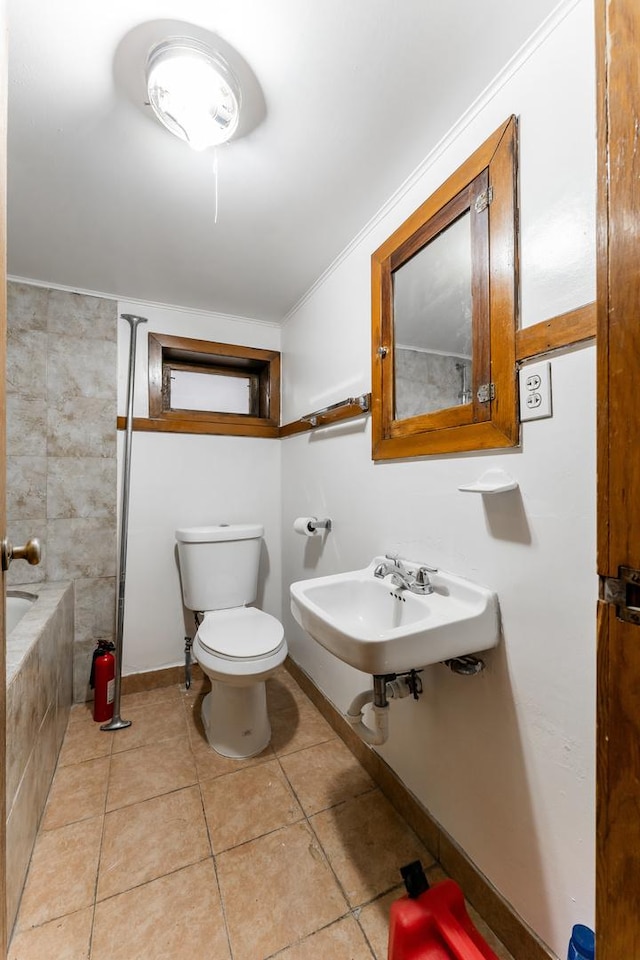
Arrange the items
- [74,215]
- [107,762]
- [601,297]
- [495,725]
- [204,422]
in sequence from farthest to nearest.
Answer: [204,422] → [107,762] → [74,215] → [495,725] → [601,297]

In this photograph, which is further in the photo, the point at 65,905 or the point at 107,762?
the point at 107,762

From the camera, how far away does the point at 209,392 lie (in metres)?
2.32

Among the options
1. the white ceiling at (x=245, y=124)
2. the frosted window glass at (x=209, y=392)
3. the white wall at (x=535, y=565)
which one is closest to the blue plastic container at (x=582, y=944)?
the white wall at (x=535, y=565)

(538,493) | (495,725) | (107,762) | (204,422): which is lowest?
(107,762)

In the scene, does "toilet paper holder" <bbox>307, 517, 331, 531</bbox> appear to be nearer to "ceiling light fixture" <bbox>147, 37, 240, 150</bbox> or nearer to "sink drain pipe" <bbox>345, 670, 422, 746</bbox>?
"sink drain pipe" <bbox>345, 670, 422, 746</bbox>

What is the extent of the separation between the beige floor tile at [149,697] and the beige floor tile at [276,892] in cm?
98

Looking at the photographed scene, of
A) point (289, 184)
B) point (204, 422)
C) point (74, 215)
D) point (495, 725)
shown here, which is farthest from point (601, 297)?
point (204, 422)

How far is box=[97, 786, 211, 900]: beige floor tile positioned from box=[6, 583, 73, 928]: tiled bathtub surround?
0.71 ft

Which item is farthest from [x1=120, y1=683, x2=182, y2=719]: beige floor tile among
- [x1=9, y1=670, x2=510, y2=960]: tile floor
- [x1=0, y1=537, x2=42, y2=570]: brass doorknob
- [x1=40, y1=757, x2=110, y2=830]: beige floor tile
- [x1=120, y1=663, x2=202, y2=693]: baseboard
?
[x1=0, y1=537, x2=42, y2=570]: brass doorknob

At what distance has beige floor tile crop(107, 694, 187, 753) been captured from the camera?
5.48ft

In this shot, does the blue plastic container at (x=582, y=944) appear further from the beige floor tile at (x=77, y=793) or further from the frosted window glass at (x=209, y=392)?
the frosted window glass at (x=209, y=392)

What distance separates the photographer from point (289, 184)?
1.29 meters

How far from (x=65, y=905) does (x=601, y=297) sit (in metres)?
1.78

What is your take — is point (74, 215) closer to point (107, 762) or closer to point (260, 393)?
point (260, 393)
